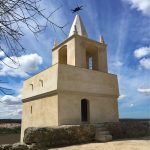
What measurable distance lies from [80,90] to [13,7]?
12.4m

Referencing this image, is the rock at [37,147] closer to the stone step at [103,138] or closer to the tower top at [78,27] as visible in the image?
the stone step at [103,138]

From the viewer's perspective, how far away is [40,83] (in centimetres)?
1606

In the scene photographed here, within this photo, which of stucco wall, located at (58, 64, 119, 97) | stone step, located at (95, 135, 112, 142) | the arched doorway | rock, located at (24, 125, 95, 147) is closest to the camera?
rock, located at (24, 125, 95, 147)

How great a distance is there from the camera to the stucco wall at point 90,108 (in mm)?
13902

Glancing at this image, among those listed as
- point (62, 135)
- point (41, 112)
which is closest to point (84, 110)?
point (41, 112)

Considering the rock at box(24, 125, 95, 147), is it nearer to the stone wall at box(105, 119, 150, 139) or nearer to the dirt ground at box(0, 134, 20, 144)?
the stone wall at box(105, 119, 150, 139)

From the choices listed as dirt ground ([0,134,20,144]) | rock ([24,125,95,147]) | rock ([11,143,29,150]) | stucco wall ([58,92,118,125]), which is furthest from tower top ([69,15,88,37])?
dirt ground ([0,134,20,144])

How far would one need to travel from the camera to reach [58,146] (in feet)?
36.0

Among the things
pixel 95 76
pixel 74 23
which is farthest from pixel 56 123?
pixel 74 23

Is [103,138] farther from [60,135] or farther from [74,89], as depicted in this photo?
[74,89]

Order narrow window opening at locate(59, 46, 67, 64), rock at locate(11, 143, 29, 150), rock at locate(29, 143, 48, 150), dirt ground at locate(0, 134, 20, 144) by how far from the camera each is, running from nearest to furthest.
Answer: rock at locate(11, 143, 29, 150) < rock at locate(29, 143, 48, 150) < narrow window opening at locate(59, 46, 67, 64) < dirt ground at locate(0, 134, 20, 144)

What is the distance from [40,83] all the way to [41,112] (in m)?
2.11

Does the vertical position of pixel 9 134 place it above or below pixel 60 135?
below

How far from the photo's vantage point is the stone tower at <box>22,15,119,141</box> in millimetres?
14164
